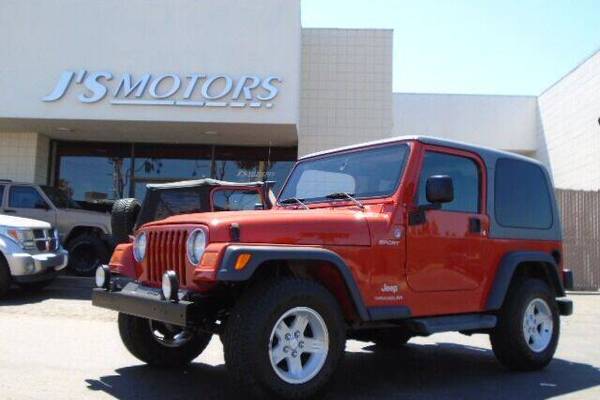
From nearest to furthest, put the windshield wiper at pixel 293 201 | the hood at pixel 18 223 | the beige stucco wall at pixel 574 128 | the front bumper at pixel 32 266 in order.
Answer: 1. the windshield wiper at pixel 293 201
2. the front bumper at pixel 32 266
3. the hood at pixel 18 223
4. the beige stucco wall at pixel 574 128

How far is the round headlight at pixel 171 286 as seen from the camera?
4.32 meters

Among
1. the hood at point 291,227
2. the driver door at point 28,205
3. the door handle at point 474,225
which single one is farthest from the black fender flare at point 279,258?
the driver door at point 28,205

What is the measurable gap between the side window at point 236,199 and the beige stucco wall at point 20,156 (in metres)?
10.0

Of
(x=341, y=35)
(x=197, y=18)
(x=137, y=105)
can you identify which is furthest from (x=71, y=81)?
(x=341, y=35)

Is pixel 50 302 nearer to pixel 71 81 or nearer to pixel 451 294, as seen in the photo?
pixel 71 81

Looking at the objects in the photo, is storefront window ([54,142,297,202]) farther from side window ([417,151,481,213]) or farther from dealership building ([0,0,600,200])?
side window ([417,151,481,213])

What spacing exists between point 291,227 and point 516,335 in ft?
8.72

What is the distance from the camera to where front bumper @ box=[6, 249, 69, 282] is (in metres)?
10.2

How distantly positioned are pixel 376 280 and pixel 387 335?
1.04 meters

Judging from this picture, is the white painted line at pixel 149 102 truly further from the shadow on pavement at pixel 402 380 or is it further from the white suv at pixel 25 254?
the shadow on pavement at pixel 402 380

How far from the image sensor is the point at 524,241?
6254 mm

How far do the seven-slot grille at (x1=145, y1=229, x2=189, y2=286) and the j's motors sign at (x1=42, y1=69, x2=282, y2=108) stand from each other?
8.80 m

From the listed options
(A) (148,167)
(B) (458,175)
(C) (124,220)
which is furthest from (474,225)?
(A) (148,167)

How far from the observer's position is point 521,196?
641 cm
